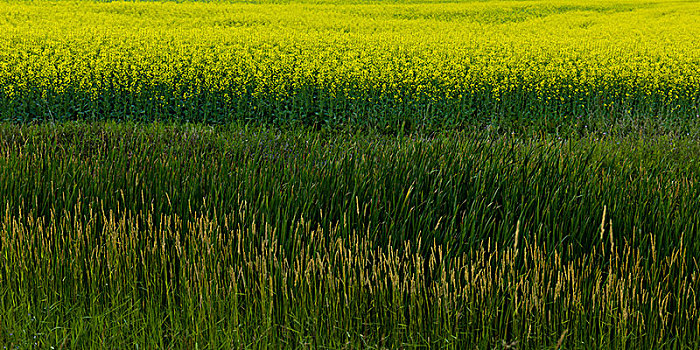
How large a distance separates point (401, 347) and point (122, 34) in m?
10.2

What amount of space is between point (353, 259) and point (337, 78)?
590 cm

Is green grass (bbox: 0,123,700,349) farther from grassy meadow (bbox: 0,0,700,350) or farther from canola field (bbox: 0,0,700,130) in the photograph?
canola field (bbox: 0,0,700,130)

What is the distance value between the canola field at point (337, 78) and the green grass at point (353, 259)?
450cm

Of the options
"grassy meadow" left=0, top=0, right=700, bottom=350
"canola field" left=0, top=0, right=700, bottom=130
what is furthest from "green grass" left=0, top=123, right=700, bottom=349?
"canola field" left=0, top=0, right=700, bottom=130

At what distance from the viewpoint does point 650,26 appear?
15344mm

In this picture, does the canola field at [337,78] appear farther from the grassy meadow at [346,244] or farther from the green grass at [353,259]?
the green grass at [353,259]

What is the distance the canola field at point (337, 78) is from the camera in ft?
27.7

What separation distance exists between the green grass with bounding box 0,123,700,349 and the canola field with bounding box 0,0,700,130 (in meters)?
4.50

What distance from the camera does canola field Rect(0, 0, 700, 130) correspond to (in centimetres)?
844

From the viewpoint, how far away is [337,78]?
8641mm

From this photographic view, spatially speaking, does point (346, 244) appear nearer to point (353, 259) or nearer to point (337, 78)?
point (353, 259)

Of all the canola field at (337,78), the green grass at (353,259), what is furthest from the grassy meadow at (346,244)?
the canola field at (337,78)

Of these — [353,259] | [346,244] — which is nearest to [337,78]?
[346,244]

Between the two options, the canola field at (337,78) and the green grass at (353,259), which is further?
the canola field at (337,78)
